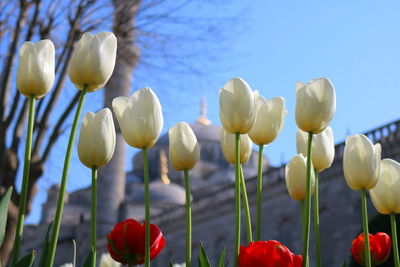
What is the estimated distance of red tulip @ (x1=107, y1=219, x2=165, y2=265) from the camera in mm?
1752

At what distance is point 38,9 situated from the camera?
584 cm

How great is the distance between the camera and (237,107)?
1.69 metres

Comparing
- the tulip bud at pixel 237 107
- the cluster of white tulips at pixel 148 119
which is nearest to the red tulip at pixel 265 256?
the cluster of white tulips at pixel 148 119

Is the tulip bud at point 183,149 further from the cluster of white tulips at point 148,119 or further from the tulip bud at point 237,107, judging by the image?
the tulip bud at point 237,107

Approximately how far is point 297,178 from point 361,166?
25 centimetres

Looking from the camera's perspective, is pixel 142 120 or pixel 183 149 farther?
pixel 183 149

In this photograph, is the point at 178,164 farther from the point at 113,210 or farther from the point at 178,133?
the point at 113,210

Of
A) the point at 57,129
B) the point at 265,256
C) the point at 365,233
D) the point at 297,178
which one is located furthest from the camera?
the point at 57,129

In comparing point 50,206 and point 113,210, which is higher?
point 113,210

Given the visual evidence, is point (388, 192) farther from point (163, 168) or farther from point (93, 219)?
point (163, 168)

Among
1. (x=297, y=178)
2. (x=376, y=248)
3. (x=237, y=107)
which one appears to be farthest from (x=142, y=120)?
(x=376, y=248)

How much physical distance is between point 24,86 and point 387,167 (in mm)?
984

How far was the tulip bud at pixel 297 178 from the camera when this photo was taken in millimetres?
1892

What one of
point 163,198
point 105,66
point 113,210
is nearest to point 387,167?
point 105,66
